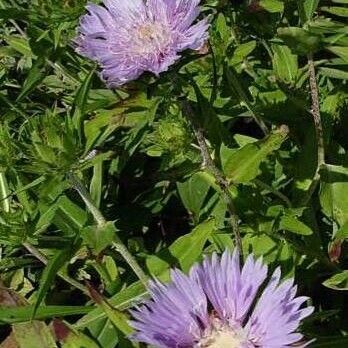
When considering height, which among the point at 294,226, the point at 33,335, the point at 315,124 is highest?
the point at 315,124

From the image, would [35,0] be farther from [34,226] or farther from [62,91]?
[34,226]

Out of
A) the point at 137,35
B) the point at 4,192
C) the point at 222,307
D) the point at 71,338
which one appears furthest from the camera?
the point at 4,192

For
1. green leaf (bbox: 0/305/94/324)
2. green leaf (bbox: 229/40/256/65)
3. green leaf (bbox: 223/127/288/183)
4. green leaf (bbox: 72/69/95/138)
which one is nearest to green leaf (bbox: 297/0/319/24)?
green leaf (bbox: 229/40/256/65)

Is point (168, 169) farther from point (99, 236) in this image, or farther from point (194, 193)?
point (99, 236)

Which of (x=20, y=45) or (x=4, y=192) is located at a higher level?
(x=20, y=45)

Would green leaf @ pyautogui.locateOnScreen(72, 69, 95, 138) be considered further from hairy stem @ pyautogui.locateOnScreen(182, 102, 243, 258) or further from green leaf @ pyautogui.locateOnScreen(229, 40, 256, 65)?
green leaf @ pyautogui.locateOnScreen(229, 40, 256, 65)

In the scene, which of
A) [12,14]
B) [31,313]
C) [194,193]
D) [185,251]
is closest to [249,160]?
[185,251]

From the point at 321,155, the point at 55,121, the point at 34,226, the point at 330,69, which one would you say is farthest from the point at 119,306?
the point at 330,69
